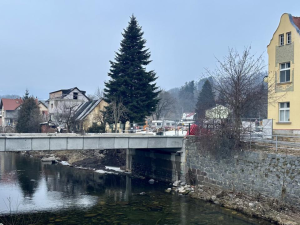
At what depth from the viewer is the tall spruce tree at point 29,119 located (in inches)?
2410

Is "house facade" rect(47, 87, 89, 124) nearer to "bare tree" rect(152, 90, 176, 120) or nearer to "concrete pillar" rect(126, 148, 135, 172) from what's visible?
"bare tree" rect(152, 90, 176, 120)

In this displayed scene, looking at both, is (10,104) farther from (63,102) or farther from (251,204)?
(251,204)

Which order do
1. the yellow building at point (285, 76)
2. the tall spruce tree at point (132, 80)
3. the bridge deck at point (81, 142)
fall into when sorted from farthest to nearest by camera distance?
the tall spruce tree at point (132, 80)
the yellow building at point (285, 76)
the bridge deck at point (81, 142)

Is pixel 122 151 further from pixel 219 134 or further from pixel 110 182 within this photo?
pixel 219 134

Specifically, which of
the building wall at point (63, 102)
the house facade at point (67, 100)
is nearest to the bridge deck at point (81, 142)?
the building wall at point (63, 102)

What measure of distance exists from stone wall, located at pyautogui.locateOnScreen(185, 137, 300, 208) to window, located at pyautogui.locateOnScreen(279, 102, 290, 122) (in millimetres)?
6546

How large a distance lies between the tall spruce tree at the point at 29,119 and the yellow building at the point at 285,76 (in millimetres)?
46165

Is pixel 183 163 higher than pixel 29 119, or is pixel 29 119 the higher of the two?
pixel 29 119

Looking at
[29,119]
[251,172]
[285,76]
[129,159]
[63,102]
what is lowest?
[129,159]

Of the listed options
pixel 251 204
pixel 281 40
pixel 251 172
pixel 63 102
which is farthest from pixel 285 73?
pixel 63 102

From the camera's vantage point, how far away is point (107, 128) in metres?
38.9

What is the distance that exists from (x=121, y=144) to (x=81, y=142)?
309 centimetres

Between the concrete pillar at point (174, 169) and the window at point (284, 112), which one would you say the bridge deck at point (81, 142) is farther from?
the window at point (284, 112)

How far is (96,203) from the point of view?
21.7 meters
